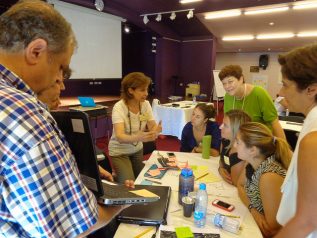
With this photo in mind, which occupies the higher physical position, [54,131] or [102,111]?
[54,131]

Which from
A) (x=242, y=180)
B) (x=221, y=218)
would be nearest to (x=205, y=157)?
(x=242, y=180)

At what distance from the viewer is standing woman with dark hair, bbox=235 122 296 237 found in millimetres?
1170

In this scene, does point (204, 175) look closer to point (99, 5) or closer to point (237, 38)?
point (99, 5)

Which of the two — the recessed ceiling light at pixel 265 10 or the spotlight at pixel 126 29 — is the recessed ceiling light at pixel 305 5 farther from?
the spotlight at pixel 126 29

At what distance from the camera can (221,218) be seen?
113 centimetres

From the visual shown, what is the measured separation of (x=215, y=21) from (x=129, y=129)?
6442 millimetres

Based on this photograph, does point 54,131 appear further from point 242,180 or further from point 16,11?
point 242,180

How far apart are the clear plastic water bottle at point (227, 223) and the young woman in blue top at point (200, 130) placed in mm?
1118

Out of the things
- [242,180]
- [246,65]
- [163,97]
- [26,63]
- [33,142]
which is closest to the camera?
[33,142]

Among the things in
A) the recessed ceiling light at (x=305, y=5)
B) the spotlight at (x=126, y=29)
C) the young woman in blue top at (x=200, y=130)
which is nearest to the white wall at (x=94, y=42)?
the spotlight at (x=126, y=29)

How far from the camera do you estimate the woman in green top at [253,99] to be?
219 centimetres

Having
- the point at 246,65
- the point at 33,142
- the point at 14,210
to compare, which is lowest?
the point at 14,210

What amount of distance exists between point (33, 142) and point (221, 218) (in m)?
0.95

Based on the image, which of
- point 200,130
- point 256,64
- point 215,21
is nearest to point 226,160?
point 200,130
